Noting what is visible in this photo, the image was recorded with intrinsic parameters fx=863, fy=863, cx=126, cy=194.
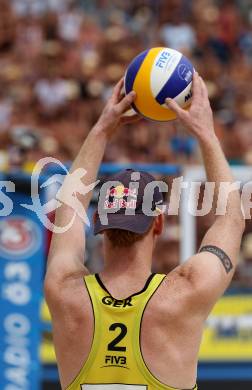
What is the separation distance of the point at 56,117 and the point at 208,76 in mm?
2453

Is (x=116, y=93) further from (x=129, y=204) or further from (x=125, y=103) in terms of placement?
(x=129, y=204)

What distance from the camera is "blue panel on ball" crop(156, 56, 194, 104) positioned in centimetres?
373

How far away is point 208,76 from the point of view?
12523 mm

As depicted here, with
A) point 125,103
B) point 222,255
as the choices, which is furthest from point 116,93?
point 222,255

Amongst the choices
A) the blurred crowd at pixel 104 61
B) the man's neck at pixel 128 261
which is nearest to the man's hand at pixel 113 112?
the man's neck at pixel 128 261

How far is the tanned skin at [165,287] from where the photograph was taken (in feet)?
10.1

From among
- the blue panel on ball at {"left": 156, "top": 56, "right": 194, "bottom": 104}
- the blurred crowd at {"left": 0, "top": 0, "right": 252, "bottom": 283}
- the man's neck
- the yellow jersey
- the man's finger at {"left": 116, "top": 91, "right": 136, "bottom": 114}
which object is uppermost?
the blurred crowd at {"left": 0, "top": 0, "right": 252, "bottom": 283}

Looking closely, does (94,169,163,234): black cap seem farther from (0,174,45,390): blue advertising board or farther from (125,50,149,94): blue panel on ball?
(0,174,45,390): blue advertising board

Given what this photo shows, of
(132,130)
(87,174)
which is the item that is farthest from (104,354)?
(132,130)

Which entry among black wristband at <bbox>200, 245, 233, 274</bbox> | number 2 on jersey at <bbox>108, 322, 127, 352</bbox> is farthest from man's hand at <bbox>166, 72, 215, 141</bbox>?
number 2 on jersey at <bbox>108, 322, 127, 352</bbox>

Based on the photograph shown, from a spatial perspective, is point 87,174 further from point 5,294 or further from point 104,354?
point 5,294

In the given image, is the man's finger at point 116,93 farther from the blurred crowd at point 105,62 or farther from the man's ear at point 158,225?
the blurred crowd at point 105,62

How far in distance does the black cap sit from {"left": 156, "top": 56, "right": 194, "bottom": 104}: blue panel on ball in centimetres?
49

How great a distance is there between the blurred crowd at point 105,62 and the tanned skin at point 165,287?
6233 millimetres
